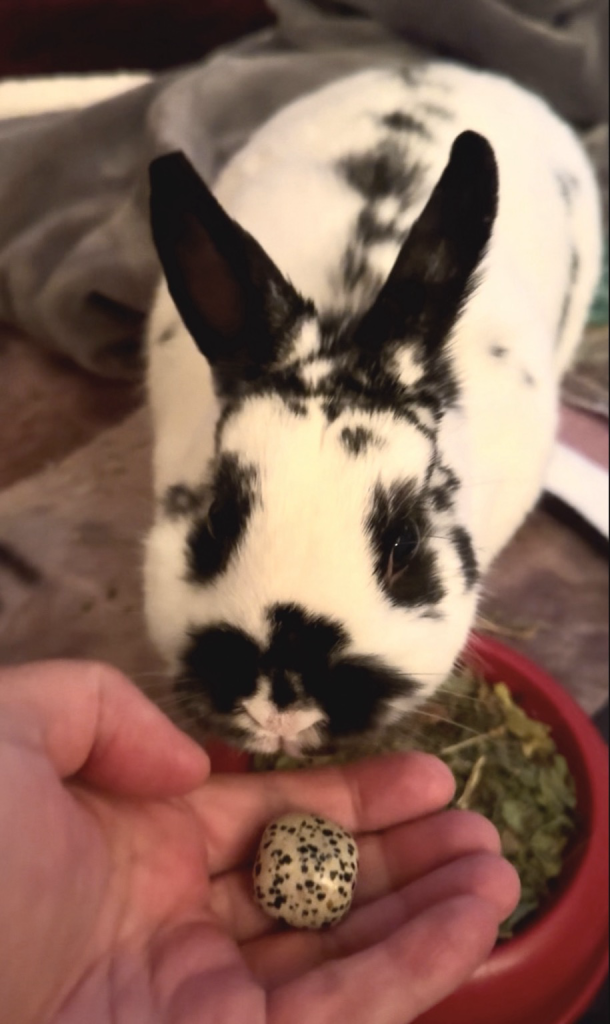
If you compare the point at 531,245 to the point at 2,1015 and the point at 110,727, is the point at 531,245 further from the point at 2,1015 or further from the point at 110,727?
the point at 2,1015

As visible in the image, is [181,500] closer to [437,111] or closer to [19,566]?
[19,566]

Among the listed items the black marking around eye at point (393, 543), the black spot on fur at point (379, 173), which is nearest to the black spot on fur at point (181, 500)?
the black marking around eye at point (393, 543)

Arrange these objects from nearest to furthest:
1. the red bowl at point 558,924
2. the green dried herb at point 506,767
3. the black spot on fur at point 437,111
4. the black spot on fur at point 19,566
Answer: the red bowl at point 558,924 < the green dried herb at point 506,767 < the black spot on fur at point 437,111 < the black spot on fur at point 19,566

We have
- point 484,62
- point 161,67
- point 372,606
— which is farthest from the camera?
point 161,67

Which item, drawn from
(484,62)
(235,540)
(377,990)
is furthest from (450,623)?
(484,62)

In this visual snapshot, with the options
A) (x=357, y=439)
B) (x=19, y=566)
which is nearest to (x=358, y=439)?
(x=357, y=439)

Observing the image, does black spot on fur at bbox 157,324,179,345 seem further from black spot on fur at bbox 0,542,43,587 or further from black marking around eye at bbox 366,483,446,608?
black marking around eye at bbox 366,483,446,608

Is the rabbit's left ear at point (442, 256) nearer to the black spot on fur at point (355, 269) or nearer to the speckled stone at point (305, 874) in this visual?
the black spot on fur at point (355, 269)
